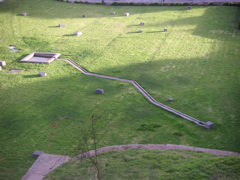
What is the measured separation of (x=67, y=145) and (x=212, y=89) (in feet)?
34.2

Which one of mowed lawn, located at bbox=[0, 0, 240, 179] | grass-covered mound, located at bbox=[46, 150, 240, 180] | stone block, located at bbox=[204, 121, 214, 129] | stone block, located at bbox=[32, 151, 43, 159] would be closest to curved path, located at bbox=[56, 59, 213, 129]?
stone block, located at bbox=[204, 121, 214, 129]

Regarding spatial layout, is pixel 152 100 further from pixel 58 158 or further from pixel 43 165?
pixel 43 165

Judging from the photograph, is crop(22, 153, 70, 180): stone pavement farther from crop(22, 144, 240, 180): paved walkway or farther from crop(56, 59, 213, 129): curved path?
crop(56, 59, 213, 129): curved path

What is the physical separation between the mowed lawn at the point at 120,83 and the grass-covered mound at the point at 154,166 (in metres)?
1.56

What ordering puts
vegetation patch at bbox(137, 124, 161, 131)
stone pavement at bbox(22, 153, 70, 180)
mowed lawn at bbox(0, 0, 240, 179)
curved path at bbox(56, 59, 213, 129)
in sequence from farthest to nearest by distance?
curved path at bbox(56, 59, 213, 129) < vegetation patch at bbox(137, 124, 161, 131) < mowed lawn at bbox(0, 0, 240, 179) < stone pavement at bbox(22, 153, 70, 180)

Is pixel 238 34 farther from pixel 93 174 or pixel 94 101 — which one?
pixel 93 174

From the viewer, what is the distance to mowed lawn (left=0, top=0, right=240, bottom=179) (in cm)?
1398

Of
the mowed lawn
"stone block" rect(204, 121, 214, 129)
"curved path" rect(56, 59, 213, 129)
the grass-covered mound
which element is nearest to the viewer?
the grass-covered mound

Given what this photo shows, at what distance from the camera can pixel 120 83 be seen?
19719 millimetres

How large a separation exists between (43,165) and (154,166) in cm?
495

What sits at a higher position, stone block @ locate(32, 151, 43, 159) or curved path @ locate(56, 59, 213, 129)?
curved path @ locate(56, 59, 213, 129)

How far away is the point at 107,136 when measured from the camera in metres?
14.1

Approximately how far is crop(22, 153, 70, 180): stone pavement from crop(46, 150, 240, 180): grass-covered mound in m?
0.51

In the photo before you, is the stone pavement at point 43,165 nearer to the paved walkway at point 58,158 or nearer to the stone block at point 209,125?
the paved walkway at point 58,158
